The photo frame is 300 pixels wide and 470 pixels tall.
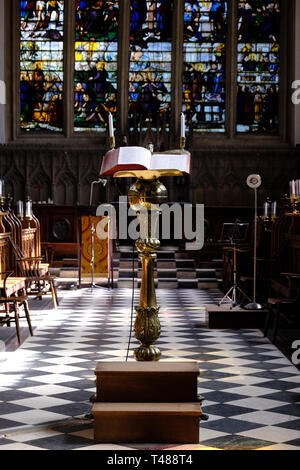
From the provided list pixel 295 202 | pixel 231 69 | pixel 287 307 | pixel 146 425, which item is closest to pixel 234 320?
pixel 287 307

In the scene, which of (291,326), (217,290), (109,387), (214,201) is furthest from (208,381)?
(214,201)

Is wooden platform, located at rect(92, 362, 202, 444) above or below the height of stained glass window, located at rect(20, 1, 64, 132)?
below

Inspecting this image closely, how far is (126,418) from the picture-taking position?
14.3 ft

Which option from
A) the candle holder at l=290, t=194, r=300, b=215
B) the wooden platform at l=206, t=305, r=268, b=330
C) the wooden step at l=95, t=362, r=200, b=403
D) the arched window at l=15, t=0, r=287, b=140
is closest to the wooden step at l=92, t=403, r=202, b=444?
the wooden step at l=95, t=362, r=200, b=403

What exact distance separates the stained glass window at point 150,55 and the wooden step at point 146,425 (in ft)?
46.6

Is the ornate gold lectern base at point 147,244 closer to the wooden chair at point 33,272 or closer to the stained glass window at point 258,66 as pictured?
the wooden chair at point 33,272

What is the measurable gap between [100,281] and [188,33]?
7.10 m

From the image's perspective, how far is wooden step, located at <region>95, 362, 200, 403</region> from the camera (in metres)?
4.49

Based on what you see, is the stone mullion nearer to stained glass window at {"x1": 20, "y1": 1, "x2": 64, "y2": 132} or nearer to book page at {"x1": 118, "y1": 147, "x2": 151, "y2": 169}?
stained glass window at {"x1": 20, "y1": 1, "x2": 64, "y2": 132}

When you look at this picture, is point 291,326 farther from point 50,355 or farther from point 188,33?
point 188,33

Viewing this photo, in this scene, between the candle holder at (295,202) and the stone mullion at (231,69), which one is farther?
the stone mullion at (231,69)

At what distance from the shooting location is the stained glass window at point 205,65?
1805 centimetres

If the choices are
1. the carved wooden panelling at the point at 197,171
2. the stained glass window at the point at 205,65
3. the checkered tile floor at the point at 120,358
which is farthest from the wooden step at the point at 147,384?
the stained glass window at the point at 205,65

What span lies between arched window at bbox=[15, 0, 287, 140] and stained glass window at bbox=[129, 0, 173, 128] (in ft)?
0.08
